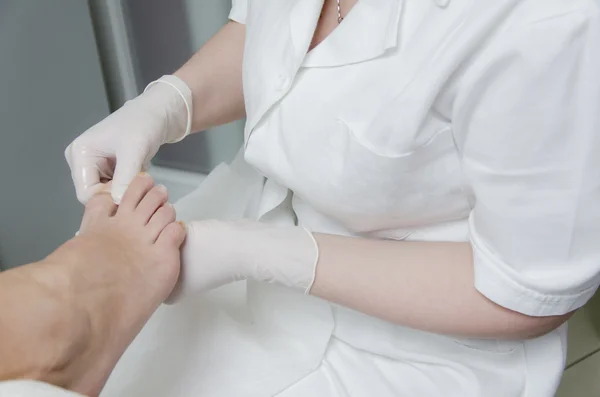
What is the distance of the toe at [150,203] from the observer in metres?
0.61

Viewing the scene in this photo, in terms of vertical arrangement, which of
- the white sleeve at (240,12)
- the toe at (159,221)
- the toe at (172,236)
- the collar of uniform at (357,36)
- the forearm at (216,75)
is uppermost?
the collar of uniform at (357,36)

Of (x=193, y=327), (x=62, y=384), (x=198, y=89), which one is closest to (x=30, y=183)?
(x=198, y=89)

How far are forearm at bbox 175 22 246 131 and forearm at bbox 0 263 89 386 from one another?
351 millimetres

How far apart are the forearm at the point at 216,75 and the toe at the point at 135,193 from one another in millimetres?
182

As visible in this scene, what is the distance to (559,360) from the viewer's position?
25.1 inches

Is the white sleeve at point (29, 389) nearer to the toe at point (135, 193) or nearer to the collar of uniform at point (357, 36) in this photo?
the toe at point (135, 193)

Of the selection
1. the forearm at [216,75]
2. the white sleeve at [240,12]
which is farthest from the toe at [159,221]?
the white sleeve at [240,12]

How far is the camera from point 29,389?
0.43 metres

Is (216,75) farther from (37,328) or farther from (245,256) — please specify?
(37,328)

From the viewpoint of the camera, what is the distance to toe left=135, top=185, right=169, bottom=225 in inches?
24.0

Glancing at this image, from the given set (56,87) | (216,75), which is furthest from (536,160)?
(56,87)

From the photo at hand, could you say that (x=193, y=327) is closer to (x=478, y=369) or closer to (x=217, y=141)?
(x=478, y=369)

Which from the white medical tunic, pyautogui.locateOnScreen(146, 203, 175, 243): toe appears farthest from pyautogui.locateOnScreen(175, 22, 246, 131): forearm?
pyautogui.locateOnScreen(146, 203, 175, 243): toe

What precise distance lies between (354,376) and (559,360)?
218mm
